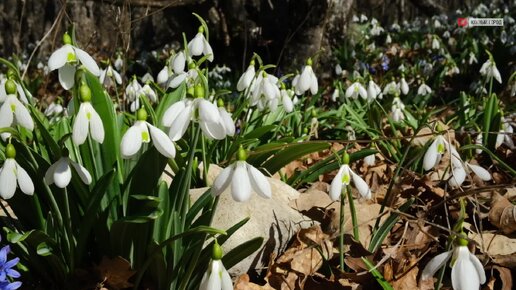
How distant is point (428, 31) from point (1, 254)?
29.8 ft

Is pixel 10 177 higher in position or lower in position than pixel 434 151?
higher

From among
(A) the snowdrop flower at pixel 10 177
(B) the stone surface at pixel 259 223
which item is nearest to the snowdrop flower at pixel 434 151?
(B) the stone surface at pixel 259 223

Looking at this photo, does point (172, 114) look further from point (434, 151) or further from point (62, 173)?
point (434, 151)

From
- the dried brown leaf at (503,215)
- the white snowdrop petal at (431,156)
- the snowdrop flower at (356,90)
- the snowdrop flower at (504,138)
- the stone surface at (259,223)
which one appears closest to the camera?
the white snowdrop petal at (431,156)

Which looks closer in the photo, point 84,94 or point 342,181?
point 84,94

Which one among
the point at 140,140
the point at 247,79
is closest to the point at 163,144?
the point at 140,140

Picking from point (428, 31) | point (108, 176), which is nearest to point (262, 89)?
point (108, 176)

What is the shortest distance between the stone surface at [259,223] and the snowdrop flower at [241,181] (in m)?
0.58

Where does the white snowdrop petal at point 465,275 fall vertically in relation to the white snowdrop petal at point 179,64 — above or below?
below

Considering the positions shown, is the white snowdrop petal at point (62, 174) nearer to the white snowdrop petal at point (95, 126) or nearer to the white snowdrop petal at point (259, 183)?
the white snowdrop petal at point (95, 126)

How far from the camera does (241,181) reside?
1.34 m

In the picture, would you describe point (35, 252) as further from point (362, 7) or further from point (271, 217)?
point (362, 7)

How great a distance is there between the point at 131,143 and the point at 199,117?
0.56 feet

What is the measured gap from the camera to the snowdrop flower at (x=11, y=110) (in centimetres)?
153
